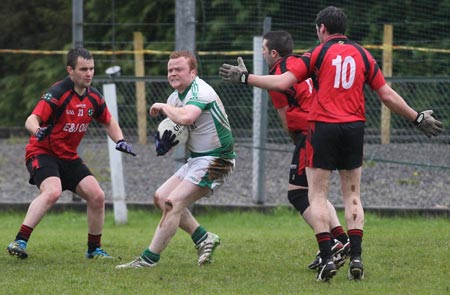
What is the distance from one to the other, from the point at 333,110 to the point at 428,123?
78cm

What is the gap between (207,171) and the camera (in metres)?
8.48

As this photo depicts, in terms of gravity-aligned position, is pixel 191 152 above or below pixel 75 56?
below

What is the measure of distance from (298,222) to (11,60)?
13505mm

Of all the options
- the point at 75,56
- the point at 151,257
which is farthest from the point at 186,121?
the point at 75,56

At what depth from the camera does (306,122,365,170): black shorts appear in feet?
24.7

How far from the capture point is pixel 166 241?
8.41m

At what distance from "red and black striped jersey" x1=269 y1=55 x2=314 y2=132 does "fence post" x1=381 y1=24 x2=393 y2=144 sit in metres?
5.09

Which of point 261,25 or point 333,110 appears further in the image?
point 261,25

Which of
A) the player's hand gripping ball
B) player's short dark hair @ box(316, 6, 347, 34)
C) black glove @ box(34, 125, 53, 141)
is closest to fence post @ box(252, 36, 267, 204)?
the player's hand gripping ball

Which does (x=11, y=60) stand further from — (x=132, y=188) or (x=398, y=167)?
(x=398, y=167)

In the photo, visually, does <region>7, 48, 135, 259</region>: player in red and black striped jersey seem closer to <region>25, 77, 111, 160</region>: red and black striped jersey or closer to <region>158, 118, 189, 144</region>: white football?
<region>25, 77, 111, 160</region>: red and black striped jersey

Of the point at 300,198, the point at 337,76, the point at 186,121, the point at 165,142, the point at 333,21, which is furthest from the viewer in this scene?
the point at 300,198

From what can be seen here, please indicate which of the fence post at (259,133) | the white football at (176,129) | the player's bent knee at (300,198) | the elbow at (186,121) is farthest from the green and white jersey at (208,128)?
the fence post at (259,133)

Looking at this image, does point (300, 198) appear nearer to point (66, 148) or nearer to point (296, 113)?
point (296, 113)
